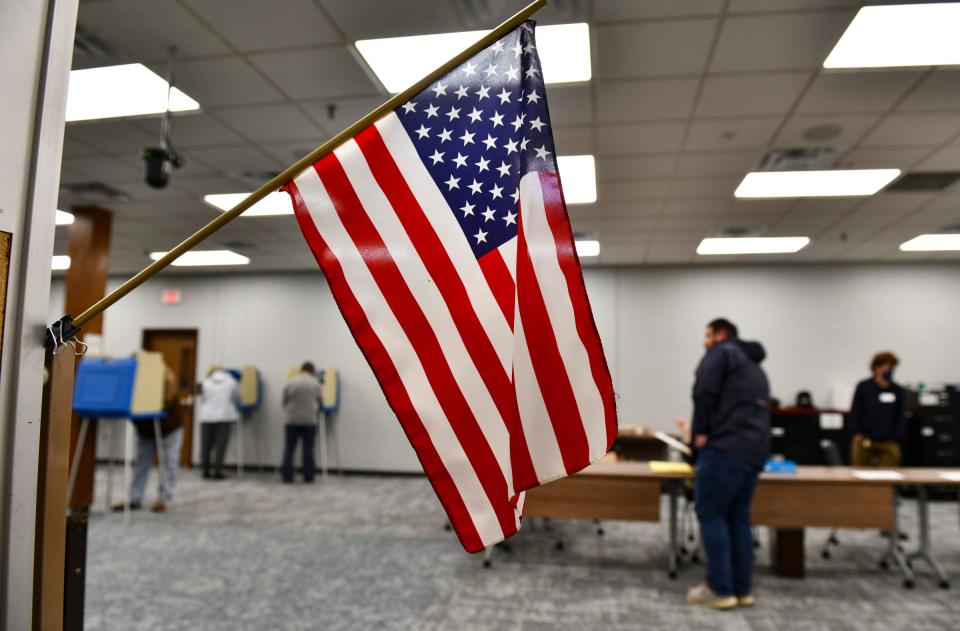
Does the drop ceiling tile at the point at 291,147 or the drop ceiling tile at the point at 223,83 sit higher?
the drop ceiling tile at the point at 223,83

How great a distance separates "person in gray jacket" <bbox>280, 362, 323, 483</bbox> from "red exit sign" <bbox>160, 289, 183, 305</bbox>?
318 centimetres

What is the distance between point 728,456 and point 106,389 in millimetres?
4929

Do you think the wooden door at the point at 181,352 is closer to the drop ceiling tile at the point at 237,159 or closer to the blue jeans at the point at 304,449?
the blue jeans at the point at 304,449

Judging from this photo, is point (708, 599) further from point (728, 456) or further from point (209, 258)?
point (209, 258)

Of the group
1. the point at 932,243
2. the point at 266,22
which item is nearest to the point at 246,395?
the point at 266,22

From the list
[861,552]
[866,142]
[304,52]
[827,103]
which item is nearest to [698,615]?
[861,552]

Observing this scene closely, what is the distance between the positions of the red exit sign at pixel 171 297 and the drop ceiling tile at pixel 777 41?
29.9 feet

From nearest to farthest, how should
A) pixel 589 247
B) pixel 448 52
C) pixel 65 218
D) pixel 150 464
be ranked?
pixel 448 52
pixel 150 464
pixel 65 218
pixel 589 247

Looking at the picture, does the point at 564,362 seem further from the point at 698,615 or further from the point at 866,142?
the point at 866,142

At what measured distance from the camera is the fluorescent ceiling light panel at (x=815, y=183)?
5.02 m

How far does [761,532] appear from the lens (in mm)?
5707

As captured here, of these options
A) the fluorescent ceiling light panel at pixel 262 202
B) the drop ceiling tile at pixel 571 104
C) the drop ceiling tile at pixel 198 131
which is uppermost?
the drop ceiling tile at pixel 571 104

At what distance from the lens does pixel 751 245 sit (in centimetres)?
765

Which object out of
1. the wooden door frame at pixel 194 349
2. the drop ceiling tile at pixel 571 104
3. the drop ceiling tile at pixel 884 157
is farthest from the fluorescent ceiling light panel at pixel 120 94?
the wooden door frame at pixel 194 349
